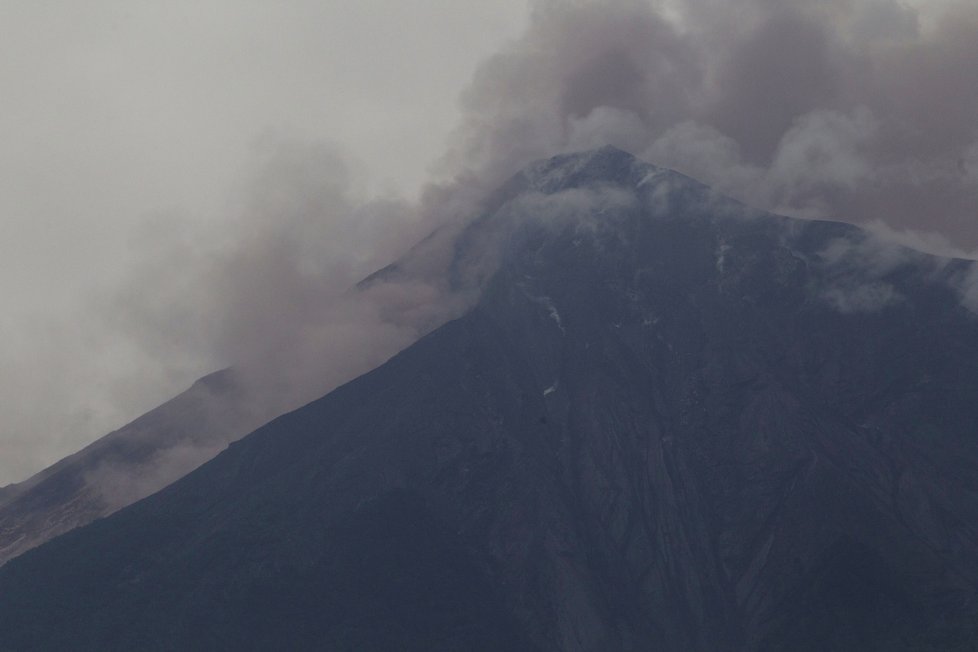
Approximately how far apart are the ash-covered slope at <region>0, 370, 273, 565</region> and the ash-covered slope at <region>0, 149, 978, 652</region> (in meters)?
11.1

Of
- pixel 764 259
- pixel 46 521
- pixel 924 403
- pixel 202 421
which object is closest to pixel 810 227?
pixel 764 259

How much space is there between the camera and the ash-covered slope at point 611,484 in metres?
125

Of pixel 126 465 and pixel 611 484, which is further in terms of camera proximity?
pixel 126 465

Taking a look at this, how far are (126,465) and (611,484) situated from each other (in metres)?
58.2

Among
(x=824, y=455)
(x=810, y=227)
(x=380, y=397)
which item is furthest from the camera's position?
(x=810, y=227)

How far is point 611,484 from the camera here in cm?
13962

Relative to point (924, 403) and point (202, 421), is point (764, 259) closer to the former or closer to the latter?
point (924, 403)

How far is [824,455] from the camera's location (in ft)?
438

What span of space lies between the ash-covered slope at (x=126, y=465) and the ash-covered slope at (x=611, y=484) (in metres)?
11.1

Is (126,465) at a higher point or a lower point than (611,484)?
higher

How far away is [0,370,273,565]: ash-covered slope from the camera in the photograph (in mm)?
154625

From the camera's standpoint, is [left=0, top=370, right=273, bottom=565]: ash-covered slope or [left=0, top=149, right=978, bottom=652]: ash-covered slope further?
[left=0, top=370, right=273, bottom=565]: ash-covered slope

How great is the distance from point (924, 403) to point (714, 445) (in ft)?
68.2

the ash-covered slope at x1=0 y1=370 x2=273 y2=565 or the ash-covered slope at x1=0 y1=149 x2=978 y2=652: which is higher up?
the ash-covered slope at x1=0 y1=370 x2=273 y2=565
